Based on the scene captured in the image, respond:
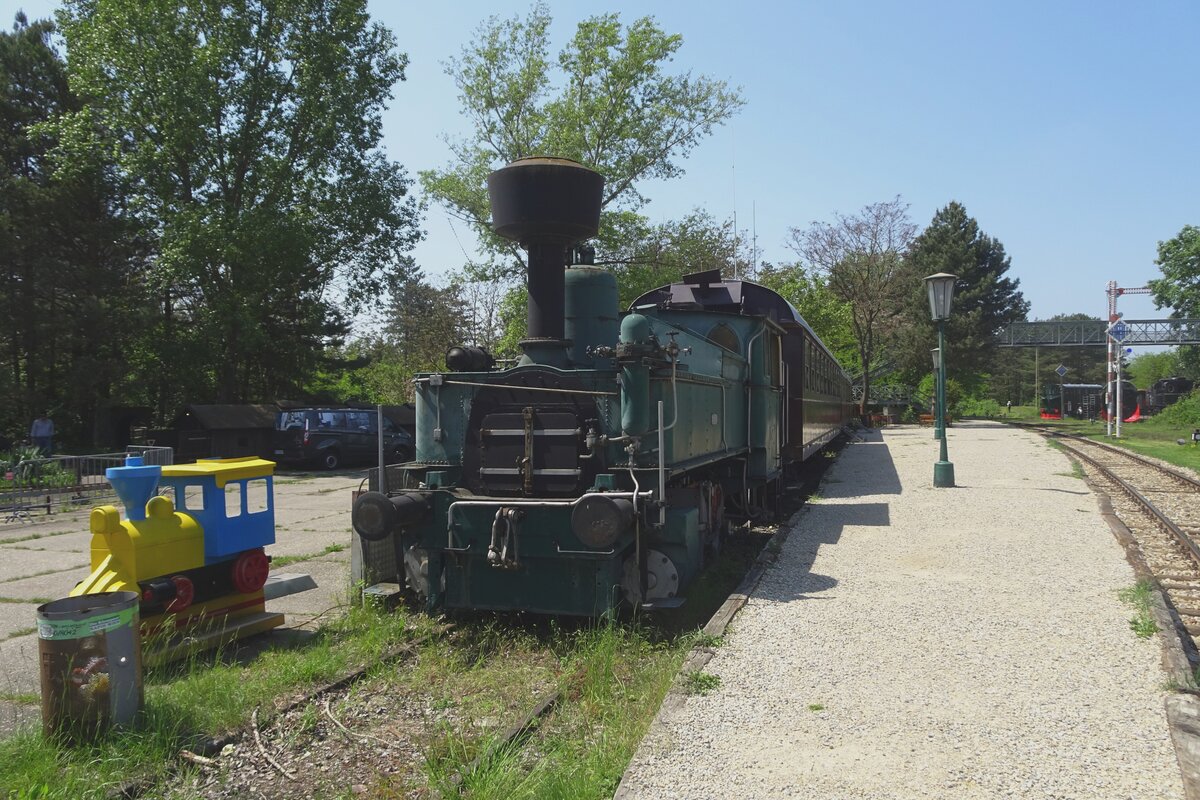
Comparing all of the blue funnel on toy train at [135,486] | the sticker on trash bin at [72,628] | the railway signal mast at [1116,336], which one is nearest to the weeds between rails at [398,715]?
the sticker on trash bin at [72,628]

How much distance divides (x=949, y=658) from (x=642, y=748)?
7.65ft

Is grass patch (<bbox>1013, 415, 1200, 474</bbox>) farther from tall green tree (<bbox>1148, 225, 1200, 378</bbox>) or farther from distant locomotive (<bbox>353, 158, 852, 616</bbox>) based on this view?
distant locomotive (<bbox>353, 158, 852, 616</bbox>)

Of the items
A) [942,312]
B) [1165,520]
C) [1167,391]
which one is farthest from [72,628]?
[1167,391]

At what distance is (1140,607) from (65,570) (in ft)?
33.0

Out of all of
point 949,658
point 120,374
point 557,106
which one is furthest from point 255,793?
point 557,106

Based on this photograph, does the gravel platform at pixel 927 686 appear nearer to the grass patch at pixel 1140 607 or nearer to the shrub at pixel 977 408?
the grass patch at pixel 1140 607

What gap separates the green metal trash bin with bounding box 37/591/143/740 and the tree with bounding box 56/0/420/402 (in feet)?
64.8

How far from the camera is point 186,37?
22938mm

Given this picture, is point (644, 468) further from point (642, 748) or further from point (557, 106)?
point (557, 106)

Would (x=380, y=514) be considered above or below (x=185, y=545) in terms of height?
above

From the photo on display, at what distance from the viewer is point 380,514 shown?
5.47 metres

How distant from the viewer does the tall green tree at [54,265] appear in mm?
21828

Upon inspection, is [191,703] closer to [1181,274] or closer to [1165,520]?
[1165,520]

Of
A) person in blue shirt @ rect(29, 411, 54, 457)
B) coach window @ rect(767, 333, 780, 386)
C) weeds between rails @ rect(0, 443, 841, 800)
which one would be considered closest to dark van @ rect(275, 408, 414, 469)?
person in blue shirt @ rect(29, 411, 54, 457)
